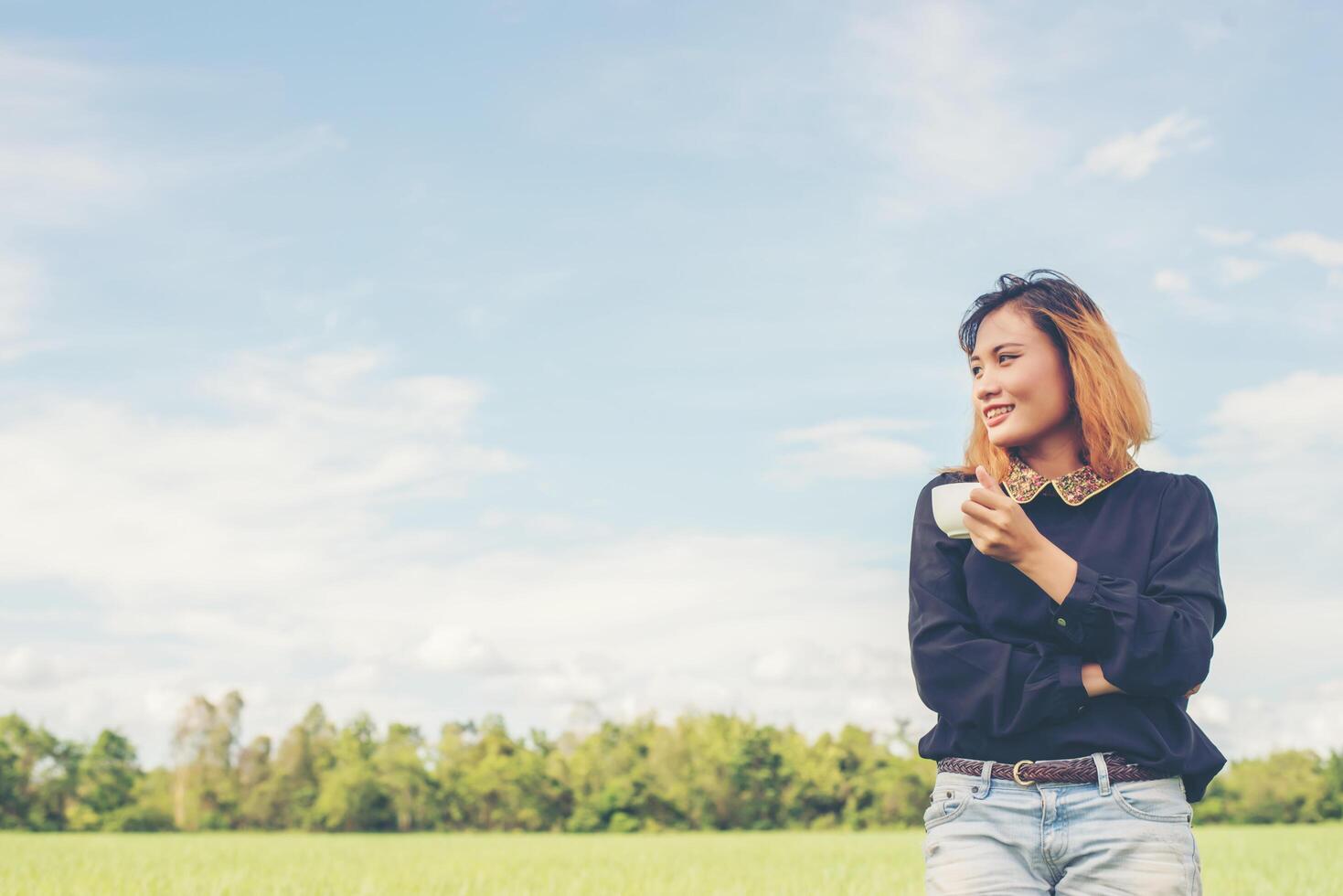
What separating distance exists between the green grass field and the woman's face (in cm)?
562

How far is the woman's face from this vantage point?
9.23ft

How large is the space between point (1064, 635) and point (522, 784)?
3704 centimetres

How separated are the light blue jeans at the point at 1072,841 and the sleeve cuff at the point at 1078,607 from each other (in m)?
0.27

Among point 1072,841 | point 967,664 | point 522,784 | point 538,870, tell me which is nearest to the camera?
point 1072,841

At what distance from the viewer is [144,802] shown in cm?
3734

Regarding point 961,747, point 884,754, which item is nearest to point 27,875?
point 961,747

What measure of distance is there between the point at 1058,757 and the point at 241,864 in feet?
36.6

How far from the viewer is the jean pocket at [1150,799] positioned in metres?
2.49

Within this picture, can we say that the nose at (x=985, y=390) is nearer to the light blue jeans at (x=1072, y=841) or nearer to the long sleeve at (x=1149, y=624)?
the long sleeve at (x=1149, y=624)

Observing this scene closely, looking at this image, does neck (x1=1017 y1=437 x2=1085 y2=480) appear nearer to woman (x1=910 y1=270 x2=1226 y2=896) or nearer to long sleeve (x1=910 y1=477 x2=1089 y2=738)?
woman (x1=910 y1=270 x2=1226 y2=896)

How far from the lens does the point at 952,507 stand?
8.59ft

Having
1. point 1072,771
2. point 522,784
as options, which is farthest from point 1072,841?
point 522,784

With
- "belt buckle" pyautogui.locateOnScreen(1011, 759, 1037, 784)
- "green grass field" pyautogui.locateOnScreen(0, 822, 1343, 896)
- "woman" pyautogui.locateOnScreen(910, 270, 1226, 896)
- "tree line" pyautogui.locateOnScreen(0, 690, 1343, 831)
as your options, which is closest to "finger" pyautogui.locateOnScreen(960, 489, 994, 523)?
"woman" pyautogui.locateOnScreen(910, 270, 1226, 896)

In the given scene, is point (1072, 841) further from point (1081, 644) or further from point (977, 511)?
point (977, 511)
